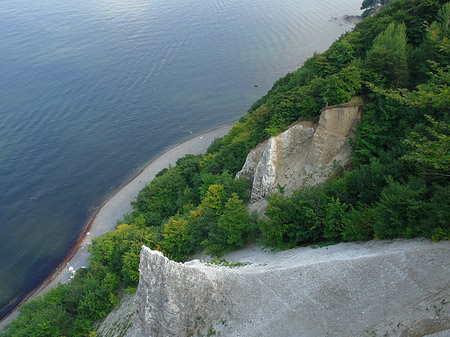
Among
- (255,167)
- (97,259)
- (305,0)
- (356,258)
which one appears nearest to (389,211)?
(356,258)

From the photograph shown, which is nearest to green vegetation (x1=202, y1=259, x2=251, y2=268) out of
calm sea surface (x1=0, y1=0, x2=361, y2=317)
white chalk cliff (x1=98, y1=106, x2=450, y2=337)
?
white chalk cliff (x1=98, y1=106, x2=450, y2=337)

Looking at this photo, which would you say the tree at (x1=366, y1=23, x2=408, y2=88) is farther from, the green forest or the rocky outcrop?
the rocky outcrop

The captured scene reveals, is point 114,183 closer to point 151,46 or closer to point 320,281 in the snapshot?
point 320,281

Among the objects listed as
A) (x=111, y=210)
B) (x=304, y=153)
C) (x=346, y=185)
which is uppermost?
(x=304, y=153)

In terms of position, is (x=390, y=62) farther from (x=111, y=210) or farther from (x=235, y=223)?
(x=111, y=210)

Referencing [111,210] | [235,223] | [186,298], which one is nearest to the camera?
[186,298]

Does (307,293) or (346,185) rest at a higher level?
(346,185)

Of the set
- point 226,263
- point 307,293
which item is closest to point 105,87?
point 226,263

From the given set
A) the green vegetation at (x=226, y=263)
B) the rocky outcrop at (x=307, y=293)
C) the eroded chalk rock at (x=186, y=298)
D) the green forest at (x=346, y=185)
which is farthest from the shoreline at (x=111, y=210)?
the eroded chalk rock at (x=186, y=298)
